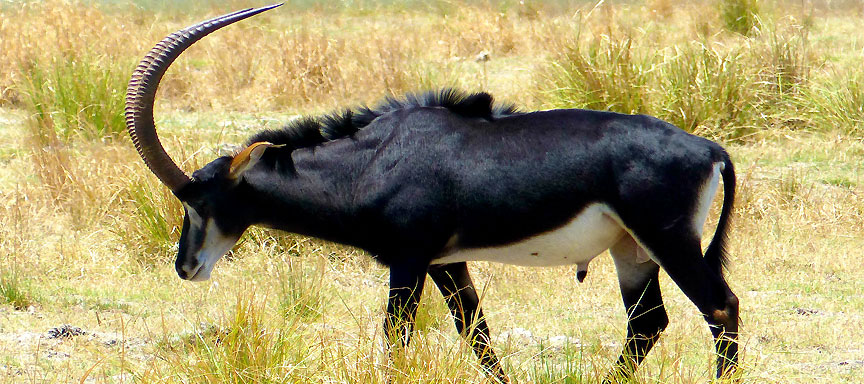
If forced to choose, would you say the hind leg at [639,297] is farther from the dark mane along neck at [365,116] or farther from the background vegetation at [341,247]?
the dark mane along neck at [365,116]

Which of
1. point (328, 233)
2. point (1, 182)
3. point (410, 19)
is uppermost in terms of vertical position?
point (328, 233)

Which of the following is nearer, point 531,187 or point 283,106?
point 531,187

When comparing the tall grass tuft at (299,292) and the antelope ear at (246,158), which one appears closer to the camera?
the antelope ear at (246,158)

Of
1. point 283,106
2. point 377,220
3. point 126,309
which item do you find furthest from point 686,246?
point 283,106

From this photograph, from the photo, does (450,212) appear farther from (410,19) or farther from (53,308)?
(410,19)

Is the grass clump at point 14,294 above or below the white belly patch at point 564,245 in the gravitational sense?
below

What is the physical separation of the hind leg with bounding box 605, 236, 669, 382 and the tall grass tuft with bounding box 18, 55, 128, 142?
634cm

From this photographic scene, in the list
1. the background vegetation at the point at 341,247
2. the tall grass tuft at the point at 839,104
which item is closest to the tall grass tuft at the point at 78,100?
the background vegetation at the point at 341,247

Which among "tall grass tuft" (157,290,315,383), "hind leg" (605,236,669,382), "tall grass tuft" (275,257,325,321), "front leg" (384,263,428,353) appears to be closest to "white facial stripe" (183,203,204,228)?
"tall grass tuft" (157,290,315,383)

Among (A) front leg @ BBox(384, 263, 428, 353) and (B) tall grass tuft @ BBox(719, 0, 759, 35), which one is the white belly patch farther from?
(B) tall grass tuft @ BBox(719, 0, 759, 35)

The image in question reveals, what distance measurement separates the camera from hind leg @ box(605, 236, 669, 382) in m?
5.35

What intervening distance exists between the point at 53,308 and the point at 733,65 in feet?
23.1

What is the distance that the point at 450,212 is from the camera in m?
5.02

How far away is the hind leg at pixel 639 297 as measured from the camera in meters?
5.35
